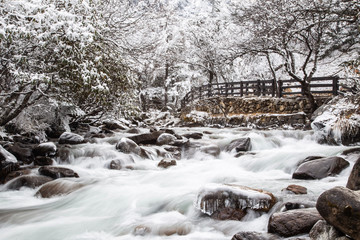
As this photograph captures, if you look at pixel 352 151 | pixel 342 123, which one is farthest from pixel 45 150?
pixel 342 123

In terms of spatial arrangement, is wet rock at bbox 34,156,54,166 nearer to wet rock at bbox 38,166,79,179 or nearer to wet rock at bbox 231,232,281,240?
wet rock at bbox 38,166,79,179

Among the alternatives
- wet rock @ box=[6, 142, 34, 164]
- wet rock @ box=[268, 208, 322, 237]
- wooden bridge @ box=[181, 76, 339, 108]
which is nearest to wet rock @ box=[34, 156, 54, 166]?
wet rock @ box=[6, 142, 34, 164]

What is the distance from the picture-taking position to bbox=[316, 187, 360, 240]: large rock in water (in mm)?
2885

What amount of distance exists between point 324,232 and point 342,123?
750cm

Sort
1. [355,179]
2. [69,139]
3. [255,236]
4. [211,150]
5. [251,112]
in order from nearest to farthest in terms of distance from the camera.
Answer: [255,236]
[355,179]
[211,150]
[69,139]
[251,112]

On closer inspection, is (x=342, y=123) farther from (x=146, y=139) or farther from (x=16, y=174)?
(x=16, y=174)

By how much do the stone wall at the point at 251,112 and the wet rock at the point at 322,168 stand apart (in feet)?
28.9

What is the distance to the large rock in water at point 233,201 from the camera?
4.48 meters

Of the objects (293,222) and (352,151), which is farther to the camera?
(352,151)

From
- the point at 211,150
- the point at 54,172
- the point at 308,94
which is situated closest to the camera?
the point at 54,172

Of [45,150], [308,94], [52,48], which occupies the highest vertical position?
[52,48]

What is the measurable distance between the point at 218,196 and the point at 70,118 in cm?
1088

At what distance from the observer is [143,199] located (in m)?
6.12

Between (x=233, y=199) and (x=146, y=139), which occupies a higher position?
(x=146, y=139)
